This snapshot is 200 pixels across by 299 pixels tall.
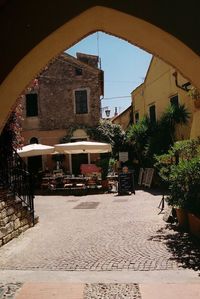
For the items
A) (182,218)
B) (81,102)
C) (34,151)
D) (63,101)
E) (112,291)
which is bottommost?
(112,291)

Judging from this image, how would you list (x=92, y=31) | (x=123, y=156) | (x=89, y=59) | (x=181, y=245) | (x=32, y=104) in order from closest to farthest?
1. (x=92, y=31)
2. (x=181, y=245)
3. (x=123, y=156)
4. (x=32, y=104)
5. (x=89, y=59)

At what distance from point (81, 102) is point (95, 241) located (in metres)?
16.9

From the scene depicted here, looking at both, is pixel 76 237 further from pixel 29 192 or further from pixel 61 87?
pixel 61 87

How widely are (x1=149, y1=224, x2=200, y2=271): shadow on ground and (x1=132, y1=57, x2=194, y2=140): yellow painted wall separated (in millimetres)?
10290

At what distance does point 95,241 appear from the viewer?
27.9ft

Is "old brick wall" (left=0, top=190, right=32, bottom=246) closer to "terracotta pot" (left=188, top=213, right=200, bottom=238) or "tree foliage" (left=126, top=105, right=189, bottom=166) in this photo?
"terracotta pot" (left=188, top=213, right=200, bottom=238)

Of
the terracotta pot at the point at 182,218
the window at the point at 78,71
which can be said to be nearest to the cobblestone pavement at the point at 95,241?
the terracotta pot at the point at 182,218

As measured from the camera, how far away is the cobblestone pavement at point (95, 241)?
6793 millimetres

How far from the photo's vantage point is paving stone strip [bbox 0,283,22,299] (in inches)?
209

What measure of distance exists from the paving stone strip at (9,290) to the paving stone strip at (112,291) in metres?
0.98

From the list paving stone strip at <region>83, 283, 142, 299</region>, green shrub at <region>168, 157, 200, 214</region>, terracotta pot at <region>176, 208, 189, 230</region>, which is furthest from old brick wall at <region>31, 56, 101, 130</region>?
paving stone strip at <region>83, 283, 142, 299</region>

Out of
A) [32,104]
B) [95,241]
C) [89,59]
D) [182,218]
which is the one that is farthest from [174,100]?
[95,241]

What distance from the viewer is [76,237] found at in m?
9.03

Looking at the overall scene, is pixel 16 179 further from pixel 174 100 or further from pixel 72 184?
pixel 174 100
